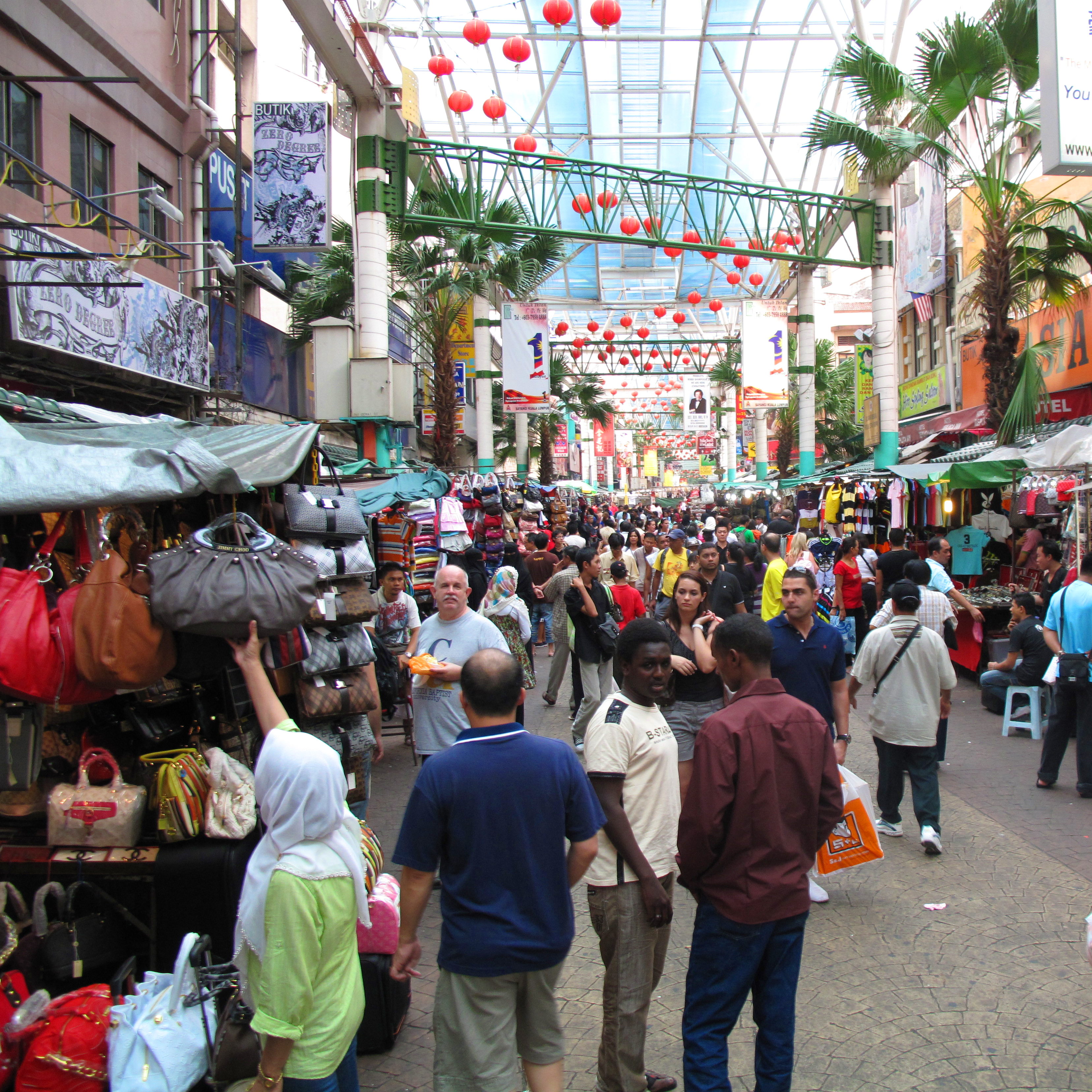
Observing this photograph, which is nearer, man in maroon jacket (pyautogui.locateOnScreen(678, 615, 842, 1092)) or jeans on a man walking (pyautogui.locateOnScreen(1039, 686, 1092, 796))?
man in maroon jacket (pyautogui.locateOnScreen(678, 615, 842, 1092))

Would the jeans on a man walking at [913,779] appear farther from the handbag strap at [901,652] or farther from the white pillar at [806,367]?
the white pillar at [806,367]

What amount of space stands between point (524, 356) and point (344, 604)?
1755 cm

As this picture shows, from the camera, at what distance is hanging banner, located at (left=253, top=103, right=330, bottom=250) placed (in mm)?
13273

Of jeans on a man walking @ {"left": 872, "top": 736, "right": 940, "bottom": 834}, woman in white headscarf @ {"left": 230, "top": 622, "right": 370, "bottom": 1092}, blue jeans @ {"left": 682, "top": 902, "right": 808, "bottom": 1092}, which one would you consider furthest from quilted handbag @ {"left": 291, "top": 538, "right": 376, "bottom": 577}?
jeans on a man walking @ {"left": 872, "top": 736, "right": 940, "bottom": 834}

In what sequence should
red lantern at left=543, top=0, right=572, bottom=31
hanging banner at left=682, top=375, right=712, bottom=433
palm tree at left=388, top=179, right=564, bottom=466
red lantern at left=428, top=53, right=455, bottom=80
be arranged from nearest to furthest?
red lantern at left=543, top=0, right=572, bottom=31 < red lantern at left=428, top=53, right=455, bottom=80 < palm tree at left=388, top=179, right=564, bottom=466 < hanging banner at left=682, top=375, right=712, bottom=433

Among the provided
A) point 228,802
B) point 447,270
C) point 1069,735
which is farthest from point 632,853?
point 447,270

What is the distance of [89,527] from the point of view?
14.1 feet

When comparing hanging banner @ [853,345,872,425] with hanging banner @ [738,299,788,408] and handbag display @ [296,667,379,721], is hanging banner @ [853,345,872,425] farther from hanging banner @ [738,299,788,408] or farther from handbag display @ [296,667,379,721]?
handbag display @ [296,667,379,721]

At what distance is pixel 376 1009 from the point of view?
402cm

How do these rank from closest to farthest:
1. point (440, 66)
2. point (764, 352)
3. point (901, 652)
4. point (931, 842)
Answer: point (931, 842), point (901, 652), point (440, 66), point (764, 352)

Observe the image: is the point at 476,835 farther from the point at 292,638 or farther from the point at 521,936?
the point at 292,638

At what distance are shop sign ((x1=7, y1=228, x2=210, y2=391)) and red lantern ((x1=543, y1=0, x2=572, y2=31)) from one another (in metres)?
6.39

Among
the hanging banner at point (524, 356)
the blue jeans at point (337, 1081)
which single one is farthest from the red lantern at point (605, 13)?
the blue jeans at point (337, 1081)

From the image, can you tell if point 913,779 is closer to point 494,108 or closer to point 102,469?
point 102,469
